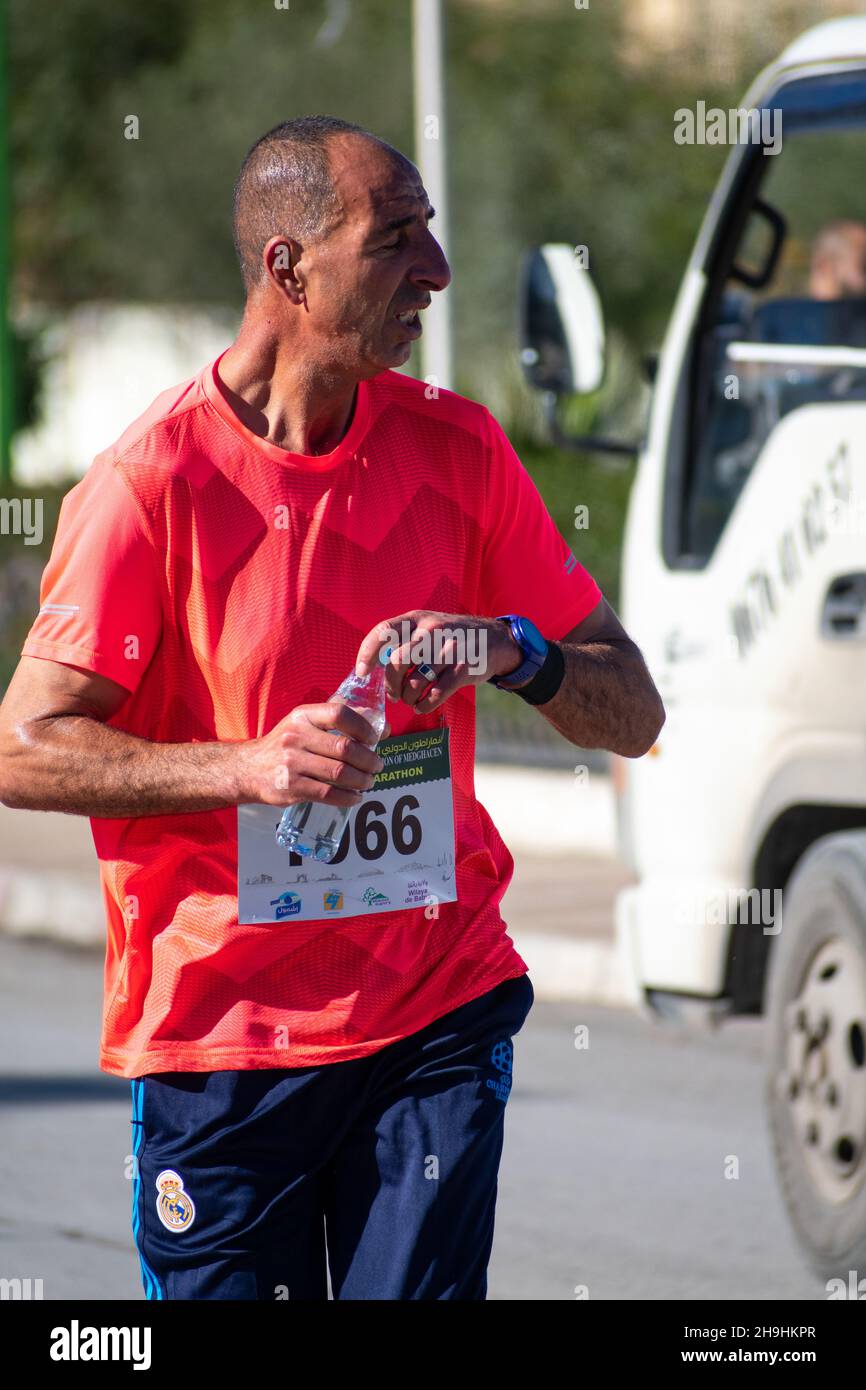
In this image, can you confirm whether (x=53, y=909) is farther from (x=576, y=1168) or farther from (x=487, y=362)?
(x=487, y=362)

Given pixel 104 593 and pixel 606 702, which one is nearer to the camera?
pixel 104 593

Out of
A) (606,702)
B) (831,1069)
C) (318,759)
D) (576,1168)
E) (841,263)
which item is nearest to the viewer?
(318,759)

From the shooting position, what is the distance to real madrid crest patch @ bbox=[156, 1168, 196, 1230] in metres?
3.06

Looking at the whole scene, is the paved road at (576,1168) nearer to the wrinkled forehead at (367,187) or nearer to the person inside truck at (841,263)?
the person inside truck at (841,263)

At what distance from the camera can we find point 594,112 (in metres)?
38.2

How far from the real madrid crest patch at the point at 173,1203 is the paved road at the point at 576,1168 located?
2.18m

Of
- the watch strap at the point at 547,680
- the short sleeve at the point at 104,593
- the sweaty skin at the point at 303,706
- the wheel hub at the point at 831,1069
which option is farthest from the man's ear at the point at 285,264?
the wheel hub at the point at 831,1069

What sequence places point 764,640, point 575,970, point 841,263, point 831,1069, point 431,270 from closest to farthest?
point 431,270
point 831,1069
point 764,640
point 841,263
point 575,970

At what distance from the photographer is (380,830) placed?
3135 millimetres

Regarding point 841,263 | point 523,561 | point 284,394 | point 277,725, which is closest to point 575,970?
point 841,263

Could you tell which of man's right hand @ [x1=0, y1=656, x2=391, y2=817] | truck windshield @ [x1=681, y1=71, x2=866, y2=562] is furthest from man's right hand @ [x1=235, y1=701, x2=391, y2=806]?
truck windshield @ [x1=681, y1=71, x2=866, y2=562]

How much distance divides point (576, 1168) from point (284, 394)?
371 cm

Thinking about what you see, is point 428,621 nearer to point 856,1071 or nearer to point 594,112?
point 856,1071
